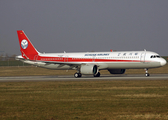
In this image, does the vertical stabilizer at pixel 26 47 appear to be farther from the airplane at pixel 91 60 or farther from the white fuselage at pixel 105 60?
the white fuselage at pixel 105 60

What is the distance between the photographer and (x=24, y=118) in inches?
547

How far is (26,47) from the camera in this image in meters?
57.5

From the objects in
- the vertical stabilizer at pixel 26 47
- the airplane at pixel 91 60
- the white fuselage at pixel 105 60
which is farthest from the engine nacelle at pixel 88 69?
the vertical stabilizer at pixel 26 47

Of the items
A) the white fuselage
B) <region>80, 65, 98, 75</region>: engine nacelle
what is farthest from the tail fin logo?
<region>80, 65, 98, 75</region>: engine nacelle

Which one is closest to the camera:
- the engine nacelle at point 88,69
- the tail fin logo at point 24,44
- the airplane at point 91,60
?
the airplane at point 91,60

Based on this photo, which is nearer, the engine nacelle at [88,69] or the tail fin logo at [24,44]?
the engine nacelle at [88,69]

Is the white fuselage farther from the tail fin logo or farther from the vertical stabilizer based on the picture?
the tail fin logo

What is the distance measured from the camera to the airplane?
152 ft

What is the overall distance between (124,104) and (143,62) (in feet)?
96.3

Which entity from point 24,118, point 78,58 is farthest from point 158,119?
point 78,58

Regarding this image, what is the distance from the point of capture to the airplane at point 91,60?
46312 mm

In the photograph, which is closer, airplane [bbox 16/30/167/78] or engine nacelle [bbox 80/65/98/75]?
airplane [bbox 16/30/167/78]

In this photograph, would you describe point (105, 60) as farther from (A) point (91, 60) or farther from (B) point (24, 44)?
(B) point (24, 44)

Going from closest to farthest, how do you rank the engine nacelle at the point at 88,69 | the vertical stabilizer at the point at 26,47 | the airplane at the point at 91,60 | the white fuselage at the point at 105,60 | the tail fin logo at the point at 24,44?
the white fuselage at the point at 105,60, the airplane at the point at 91,60, the engine nacelle at the point at 88,69, the vertical stabilizer at the point at 26,47, the tail fin logo at the point at 24,44
